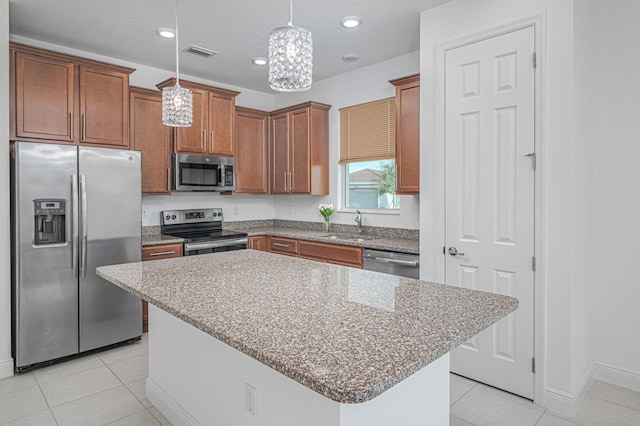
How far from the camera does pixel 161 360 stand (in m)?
2.31

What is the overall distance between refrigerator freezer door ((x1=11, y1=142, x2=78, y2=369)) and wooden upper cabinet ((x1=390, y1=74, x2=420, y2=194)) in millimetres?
2725

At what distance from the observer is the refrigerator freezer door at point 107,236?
10.3 ft

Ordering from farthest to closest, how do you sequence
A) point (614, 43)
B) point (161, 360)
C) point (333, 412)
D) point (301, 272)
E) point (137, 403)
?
point (614, 43) → point (137, 403) → point (161, 360) → point (301, 272) → point (333, 412)

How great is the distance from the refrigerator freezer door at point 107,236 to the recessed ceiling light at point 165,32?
1.06m

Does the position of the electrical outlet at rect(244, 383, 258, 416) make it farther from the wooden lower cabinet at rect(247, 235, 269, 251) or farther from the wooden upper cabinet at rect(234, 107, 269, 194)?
the wooden upper cabinet at rect(234, 107, 269, 194)

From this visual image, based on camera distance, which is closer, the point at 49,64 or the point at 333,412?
the point at 333,412

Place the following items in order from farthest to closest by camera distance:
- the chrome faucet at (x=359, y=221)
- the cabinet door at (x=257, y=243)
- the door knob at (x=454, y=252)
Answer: the cabinet door at (x=257, y=243), the chrome faucet at (x=359, y=221), the door knob at (x=454, y=252)

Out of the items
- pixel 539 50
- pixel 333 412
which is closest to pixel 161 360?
pixel 333 412

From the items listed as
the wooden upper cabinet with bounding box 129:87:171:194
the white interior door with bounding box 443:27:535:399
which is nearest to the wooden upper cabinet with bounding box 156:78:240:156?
the wooden upper cabinet with bounding box 129:87:171:194

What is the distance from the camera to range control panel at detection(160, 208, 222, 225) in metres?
4.34

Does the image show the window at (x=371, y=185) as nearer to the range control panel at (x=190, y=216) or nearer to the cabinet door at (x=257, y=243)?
the cabinet door at (x=257, y=243)

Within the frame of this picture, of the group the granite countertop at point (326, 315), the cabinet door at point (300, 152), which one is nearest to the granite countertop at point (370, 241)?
the cabinet door at point (300, 152)

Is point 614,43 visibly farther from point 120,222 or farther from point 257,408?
point 120,222

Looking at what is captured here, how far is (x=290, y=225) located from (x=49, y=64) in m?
3.13
